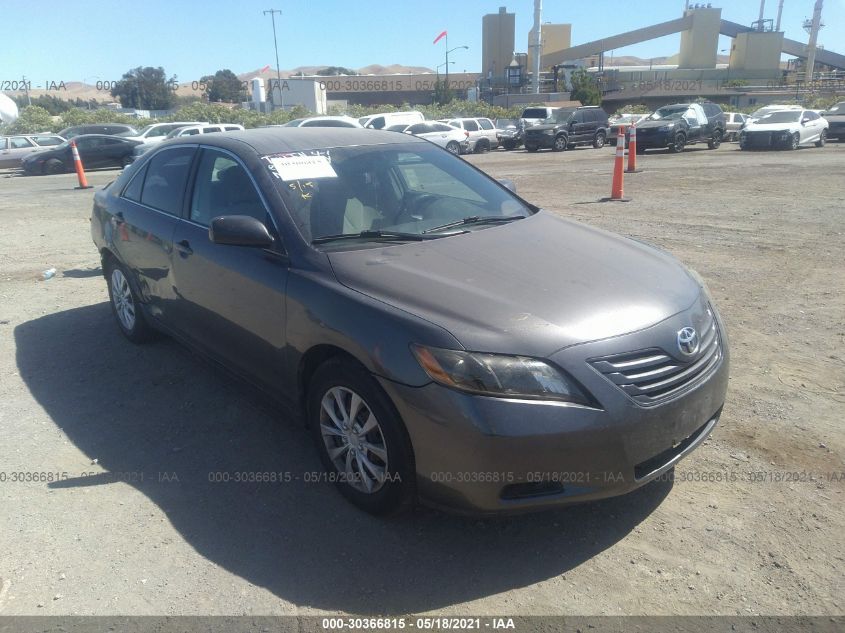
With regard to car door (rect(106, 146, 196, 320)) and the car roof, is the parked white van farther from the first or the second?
the car roof

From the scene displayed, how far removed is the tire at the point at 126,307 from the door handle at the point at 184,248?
1087 millimetres

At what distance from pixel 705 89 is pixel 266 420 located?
73098 millimetres

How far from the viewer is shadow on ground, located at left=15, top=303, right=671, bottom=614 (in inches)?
106

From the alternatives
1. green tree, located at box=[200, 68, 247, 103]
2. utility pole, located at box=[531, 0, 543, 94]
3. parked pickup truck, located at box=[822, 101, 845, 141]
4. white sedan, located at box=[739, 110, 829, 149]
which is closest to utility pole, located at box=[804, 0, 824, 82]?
utility pole, located at box=[531, 0, 543, 94]

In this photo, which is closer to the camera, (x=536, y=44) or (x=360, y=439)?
(x=360, y=439)

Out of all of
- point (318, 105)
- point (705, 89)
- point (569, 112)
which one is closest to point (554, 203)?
point (569, 112)

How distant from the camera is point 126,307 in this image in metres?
5.30

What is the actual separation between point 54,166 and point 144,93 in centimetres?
6571

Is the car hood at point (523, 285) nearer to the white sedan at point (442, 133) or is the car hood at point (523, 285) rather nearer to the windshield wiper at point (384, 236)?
the windshield wiper at point (384, 236)

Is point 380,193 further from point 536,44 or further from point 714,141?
point 536,44

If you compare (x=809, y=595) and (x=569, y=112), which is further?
(x=569, y=112)

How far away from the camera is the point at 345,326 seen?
2912 millimetres

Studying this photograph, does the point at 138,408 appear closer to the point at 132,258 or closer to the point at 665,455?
the point at 132,258

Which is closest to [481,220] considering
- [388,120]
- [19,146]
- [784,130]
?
[784,130]
